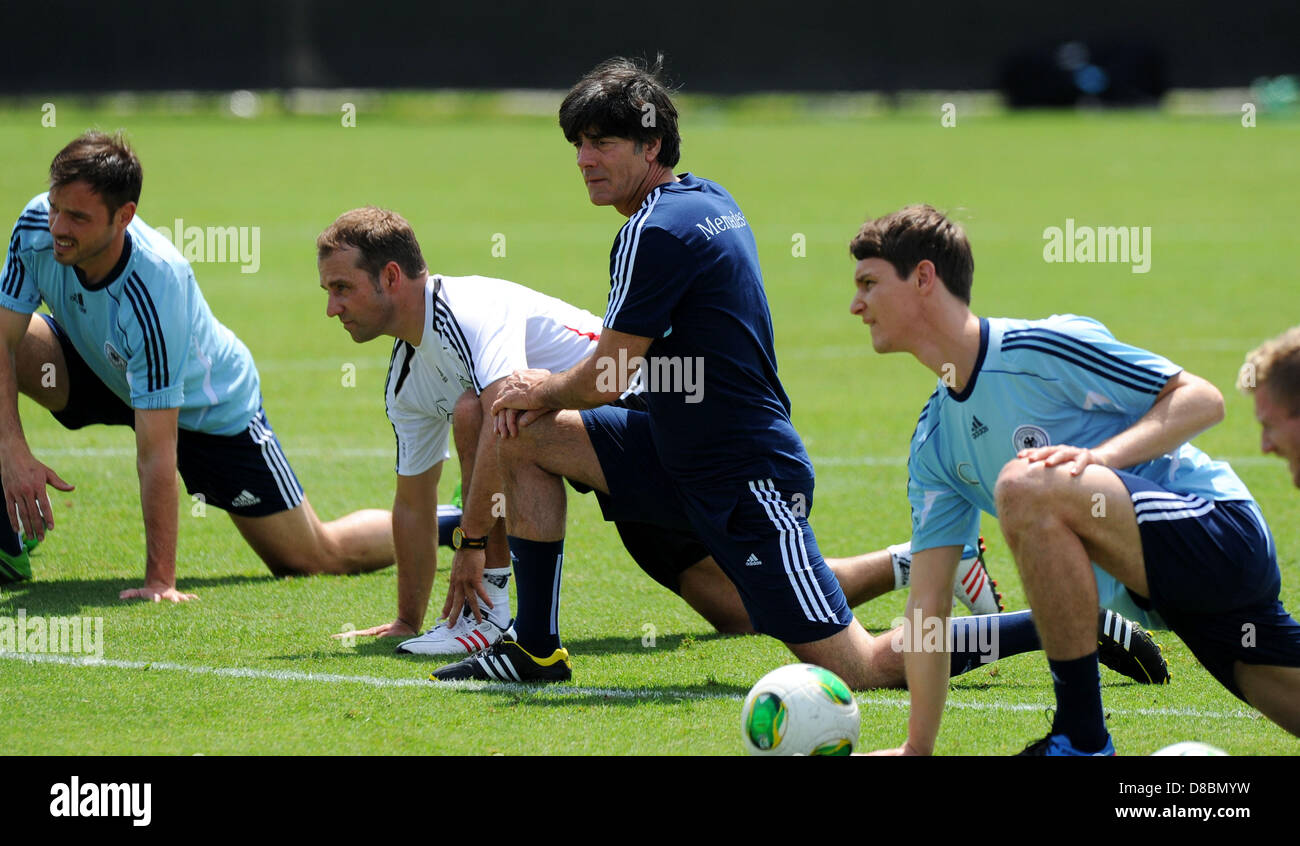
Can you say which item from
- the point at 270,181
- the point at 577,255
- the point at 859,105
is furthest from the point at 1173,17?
the point at 577,255

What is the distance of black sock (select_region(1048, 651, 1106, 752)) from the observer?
4.75 metres

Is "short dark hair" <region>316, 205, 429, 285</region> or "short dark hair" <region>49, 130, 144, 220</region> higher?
"short dark hair" <region>49, 130, 144, 220</region>

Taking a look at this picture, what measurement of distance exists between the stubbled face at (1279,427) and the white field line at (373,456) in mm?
5761

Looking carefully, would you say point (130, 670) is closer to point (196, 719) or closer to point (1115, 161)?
point (196, 719)

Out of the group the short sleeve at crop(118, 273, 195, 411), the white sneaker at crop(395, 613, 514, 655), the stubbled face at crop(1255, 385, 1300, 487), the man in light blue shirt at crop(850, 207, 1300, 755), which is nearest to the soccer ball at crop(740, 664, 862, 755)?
the man in light blue shirt at crop(850, 207, 1300, 755)

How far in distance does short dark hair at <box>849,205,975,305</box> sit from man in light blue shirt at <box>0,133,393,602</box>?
3.70m

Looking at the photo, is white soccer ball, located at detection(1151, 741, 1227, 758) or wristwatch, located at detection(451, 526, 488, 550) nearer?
white soccer ball, located at detection(1151, 741, 1227, 758)

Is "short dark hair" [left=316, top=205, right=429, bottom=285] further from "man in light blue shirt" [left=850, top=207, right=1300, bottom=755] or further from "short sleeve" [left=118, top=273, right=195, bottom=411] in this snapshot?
"man in light blue shirt" [left=850, top=207, right=1300, bottom=755]

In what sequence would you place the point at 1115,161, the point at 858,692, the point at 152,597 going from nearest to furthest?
the point at 858,692 < the point at 152,597 < the point at 1115,161

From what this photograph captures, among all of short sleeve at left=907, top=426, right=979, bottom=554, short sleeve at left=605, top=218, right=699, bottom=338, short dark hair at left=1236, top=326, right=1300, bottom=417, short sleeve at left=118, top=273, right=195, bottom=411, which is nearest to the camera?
short dark hair at left=1236, top=326, right=1300, bottom=417

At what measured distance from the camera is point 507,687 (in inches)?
237

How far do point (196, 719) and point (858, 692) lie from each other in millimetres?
2374

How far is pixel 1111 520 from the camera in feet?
15.6
